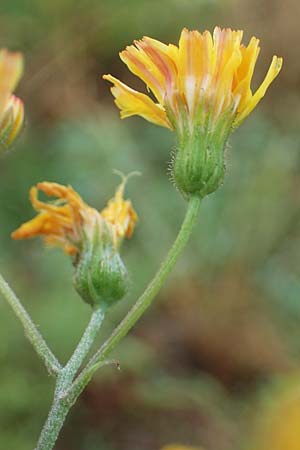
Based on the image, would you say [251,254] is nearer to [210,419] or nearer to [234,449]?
[210,419]

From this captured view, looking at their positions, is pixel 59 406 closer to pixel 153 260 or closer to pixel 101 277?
pixel 101 277

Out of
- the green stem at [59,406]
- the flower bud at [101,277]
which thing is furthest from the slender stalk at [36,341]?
the flower bud at [101,277]

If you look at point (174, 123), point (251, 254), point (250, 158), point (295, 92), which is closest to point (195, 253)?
point (251, 254)

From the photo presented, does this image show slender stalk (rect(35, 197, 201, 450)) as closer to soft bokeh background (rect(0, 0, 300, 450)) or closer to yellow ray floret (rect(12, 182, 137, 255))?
yellow ray floret (rect(12, 182, 137, 255))

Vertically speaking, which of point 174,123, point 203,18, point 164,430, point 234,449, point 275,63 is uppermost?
point 275,63

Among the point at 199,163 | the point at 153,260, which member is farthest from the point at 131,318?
the point at 153,260
